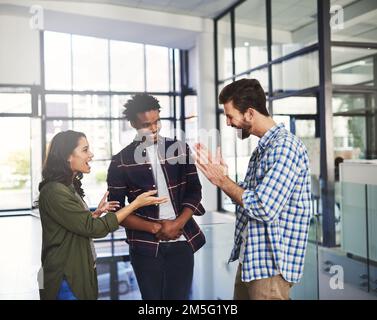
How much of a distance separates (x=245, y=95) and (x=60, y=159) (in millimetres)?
679

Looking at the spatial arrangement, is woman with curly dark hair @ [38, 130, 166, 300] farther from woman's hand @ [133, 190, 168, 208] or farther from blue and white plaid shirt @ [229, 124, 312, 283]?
blue and white plaid shirt @ [229, 124, 312, 283]

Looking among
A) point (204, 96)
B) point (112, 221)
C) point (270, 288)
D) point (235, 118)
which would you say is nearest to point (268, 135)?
point (235, 118)

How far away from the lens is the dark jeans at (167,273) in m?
1.94

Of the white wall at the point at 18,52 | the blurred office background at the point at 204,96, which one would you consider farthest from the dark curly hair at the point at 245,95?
the white wall at the point at 18,52

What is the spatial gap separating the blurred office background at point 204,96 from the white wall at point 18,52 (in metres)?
0.02

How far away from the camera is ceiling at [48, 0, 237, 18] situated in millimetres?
6436

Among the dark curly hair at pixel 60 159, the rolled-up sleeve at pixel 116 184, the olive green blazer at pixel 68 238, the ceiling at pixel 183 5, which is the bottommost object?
the olive green blazer at pixel 68 238

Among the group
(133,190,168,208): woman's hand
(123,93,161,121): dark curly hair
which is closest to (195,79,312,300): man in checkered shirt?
(133,190,168,208): woman's hand

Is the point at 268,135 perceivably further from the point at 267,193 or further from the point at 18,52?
the point at 18,52

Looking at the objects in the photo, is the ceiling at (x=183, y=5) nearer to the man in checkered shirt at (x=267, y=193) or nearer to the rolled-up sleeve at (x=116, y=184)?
the rolled-up sleeve at (x=116, y=184)

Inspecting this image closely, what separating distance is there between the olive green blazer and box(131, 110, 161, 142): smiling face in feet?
1.69

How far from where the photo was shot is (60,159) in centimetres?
158

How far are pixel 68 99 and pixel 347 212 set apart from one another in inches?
232
